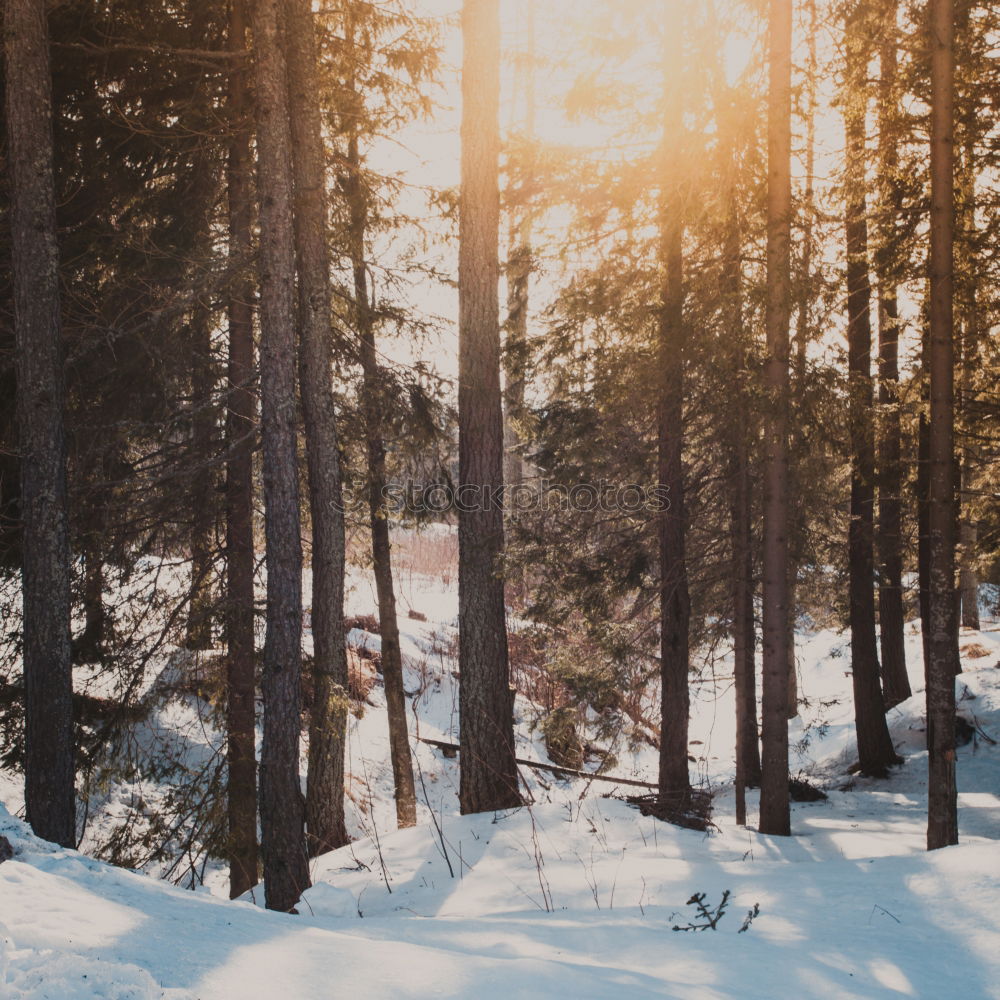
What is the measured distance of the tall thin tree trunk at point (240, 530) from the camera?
7.69m

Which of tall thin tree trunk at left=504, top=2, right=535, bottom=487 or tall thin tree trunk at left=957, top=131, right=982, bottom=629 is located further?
tall thin tree trunk at left=504, top=2, right=535, bottom=487

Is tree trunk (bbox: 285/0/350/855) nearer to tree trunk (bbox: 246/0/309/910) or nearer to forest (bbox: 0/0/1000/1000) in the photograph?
forest (bbox: 0/0/1000/1000)

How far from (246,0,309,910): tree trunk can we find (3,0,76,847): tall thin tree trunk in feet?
5.65

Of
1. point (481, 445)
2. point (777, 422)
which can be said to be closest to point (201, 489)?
→ point (481, 445)

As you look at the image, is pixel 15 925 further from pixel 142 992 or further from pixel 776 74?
pixel 776 74

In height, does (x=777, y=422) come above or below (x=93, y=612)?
above

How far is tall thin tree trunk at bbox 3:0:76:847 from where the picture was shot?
621 centimetres

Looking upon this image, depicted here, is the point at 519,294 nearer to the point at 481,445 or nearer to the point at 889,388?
the point at 481,445

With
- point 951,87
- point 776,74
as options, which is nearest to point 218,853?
point 776,74

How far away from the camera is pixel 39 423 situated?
632 cm

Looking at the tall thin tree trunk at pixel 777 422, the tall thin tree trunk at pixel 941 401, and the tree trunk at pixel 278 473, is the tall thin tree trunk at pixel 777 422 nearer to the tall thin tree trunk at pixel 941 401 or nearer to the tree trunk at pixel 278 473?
the tall thin tree trunk at pixel 941 401

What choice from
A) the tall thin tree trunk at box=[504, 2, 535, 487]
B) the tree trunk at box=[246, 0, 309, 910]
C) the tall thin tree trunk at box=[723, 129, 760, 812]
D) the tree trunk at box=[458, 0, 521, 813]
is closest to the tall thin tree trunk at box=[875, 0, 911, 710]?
the tall thin tree trunk at box=[723, 129, 760, 812]

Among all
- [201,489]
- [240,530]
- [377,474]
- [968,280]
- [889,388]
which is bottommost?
[240,530]

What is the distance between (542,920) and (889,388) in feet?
27.4
